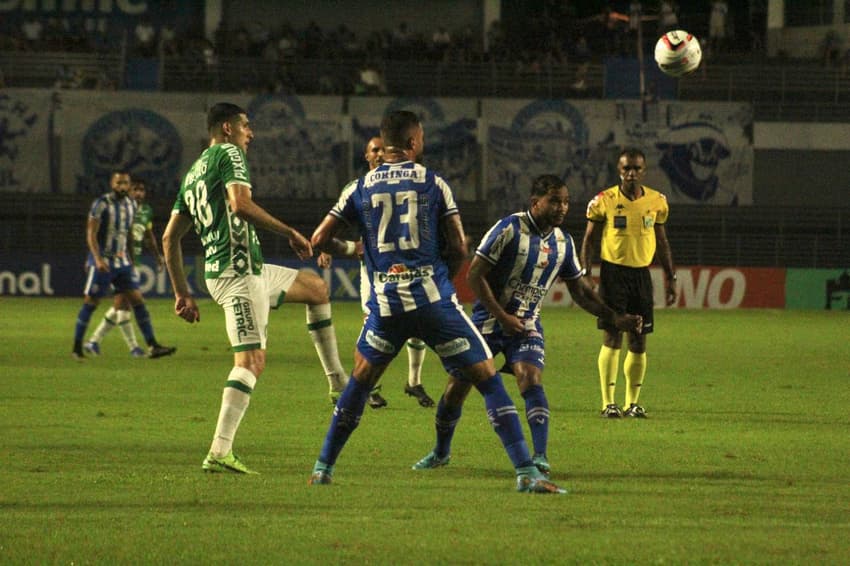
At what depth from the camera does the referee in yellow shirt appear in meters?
11.9

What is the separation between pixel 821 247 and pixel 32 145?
743 inches

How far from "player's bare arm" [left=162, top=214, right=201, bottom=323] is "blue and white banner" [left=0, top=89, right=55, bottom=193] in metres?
26.2

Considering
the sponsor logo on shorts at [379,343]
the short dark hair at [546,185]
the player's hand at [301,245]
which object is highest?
the short dark hair at [546,185]

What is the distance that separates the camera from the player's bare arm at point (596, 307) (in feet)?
27.8

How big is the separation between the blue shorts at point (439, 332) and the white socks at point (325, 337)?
342cm

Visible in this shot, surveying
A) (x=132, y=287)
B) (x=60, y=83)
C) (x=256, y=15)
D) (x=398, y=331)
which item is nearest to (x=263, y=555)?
(x=398, y=331)

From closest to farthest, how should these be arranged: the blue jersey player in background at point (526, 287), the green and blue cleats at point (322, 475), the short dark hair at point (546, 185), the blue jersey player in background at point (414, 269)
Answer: the blue jersey player in background at point (414, 269)
the green and blue cleats at point (322, 475)
the blue jersey player in background at point (526, 287)
the short dark hair at point (546, 185)

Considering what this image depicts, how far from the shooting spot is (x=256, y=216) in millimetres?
8164

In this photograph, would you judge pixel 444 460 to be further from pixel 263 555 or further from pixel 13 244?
pixel 13 244

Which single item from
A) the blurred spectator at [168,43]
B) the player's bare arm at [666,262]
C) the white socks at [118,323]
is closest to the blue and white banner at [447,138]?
the blurred spectator at [168,43]

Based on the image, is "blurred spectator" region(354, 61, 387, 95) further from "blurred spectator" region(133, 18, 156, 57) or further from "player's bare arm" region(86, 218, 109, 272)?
"player's bare arm" region(86, 218, 109, 272)

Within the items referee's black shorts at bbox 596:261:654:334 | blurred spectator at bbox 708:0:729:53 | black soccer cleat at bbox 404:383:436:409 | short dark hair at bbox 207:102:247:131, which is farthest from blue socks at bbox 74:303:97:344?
blurred spectator at bbox 708:0:729:53

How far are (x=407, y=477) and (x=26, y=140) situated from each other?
→ 27.9m

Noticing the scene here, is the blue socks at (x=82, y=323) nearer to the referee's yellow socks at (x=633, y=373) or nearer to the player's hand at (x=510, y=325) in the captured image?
the referee's yellow socks at (x=633, y=373)
